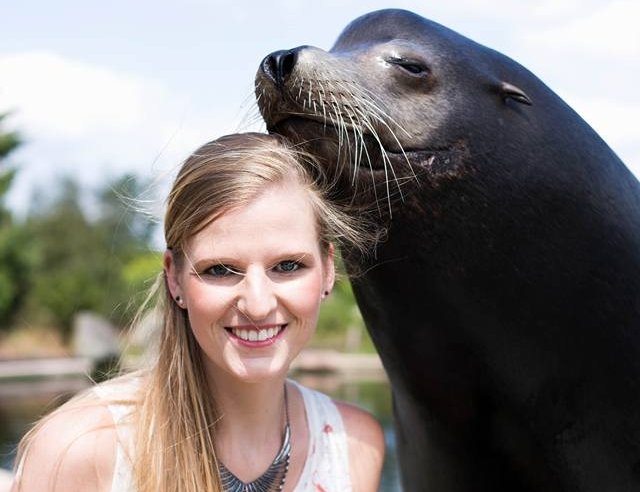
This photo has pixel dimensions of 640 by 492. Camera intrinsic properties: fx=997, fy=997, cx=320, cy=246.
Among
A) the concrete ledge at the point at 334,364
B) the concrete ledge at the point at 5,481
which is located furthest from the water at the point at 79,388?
the concrete ledge at the point at 5,481

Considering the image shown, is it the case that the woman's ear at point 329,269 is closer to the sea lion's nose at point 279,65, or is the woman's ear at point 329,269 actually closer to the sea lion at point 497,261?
the sea lion at point 497,261

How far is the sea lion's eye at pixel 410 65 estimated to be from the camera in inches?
103

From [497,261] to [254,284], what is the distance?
75 centimetres

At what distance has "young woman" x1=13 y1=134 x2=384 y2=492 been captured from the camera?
2.27m

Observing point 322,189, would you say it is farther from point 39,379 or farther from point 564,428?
point 39,379

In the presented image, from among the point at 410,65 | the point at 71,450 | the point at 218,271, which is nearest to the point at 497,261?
the point at 410,65

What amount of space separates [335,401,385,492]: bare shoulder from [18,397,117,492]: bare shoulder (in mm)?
674

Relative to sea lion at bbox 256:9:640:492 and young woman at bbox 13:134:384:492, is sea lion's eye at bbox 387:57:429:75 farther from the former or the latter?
young woman at bbox 13:134:384:492

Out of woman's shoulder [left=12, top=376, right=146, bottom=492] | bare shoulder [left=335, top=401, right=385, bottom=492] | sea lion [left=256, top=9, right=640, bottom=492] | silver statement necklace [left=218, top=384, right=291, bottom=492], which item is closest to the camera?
woman's shoulder [left=12, top=376, right=146, bottom=492]

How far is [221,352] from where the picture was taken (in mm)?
2291

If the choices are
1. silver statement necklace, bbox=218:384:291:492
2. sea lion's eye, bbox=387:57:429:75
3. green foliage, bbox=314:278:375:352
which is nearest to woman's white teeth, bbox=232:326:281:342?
silver statement necklace, bbox=218:384:291:492

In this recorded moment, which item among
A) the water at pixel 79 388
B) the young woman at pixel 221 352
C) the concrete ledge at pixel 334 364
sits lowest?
the concrete ledge at pixel 334 364

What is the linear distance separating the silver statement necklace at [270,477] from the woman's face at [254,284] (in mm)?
303

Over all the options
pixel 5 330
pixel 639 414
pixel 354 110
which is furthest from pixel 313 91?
pixel 5 330
